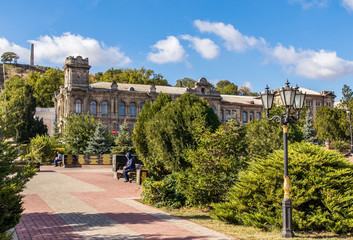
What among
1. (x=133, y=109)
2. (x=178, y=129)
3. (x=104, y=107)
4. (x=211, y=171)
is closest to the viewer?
(x=211, y=171)

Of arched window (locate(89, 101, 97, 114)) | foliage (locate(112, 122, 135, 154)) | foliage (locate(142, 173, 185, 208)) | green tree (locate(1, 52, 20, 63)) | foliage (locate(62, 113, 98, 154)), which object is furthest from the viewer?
green tree (locate(1, 52, 20, 63))

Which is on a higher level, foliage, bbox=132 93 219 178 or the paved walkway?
foliage, bbox=132 93 219 178

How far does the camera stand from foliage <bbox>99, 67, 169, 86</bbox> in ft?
243

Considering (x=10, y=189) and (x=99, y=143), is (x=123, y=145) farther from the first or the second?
(x=10, y=189)

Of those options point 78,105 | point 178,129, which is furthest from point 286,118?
point 78,105

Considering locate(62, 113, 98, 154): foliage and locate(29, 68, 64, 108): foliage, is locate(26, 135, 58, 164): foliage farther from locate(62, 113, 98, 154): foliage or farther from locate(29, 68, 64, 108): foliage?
locate(29, 68, 64, 108): foliage

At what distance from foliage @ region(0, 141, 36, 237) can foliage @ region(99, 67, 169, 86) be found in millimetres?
65598

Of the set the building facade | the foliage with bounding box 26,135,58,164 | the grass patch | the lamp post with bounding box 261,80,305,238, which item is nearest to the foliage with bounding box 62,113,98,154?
the foliage with bounding box 26,135,58,164

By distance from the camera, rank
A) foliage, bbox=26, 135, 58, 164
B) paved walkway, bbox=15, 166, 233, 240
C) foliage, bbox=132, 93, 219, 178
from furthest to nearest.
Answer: foliage, bbox=26, 135, 58, 164
foliage, bbox=132, 93, 219, 178
paved walkway, bbox=15, 166, 233, 240

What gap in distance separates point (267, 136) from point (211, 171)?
4.98 meters

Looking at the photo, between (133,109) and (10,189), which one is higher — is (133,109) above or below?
above

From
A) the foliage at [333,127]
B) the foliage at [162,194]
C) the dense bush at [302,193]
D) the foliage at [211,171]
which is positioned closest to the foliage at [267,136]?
the foliage at [211,171]

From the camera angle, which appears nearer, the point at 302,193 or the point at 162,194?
the point at 302,193

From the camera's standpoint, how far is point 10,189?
578cm
